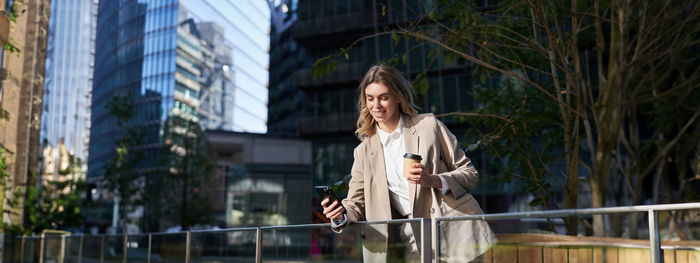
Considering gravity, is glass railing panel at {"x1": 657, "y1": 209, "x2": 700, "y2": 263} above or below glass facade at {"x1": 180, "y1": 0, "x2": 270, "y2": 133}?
below

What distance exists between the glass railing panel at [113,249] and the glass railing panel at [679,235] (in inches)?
314

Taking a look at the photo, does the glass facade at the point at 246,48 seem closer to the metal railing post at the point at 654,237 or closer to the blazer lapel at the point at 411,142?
the blazer lapel at the point at 411,142

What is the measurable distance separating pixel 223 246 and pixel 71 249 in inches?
296

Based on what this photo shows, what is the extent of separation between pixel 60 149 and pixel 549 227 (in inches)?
1058

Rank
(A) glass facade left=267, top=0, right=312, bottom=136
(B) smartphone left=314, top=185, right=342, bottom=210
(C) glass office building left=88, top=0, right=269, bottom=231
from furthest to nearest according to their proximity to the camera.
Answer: (A) glass facade left=267, top=0, right=312, bottom=136 → (C) glass office building left=88, top=0, right=269, bottom=231 → (B) smartphone left=314, top=185, right=342, bottom=210

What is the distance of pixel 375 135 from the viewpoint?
372 centimetres

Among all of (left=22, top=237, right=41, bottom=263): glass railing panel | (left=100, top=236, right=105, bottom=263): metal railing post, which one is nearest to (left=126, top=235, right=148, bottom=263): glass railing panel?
(left=100, top=236, right=105, bottom=263): metal railing post

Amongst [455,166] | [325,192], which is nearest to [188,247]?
[325,192]

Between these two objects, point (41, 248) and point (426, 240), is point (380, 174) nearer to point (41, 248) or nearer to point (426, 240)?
point (426, 240)

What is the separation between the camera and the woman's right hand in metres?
3.57

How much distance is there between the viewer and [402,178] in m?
3.56

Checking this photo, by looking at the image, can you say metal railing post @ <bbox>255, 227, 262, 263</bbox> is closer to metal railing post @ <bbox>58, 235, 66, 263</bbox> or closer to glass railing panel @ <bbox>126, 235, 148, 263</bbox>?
glass railing panel @ <bbox>126, 235, 148, 263</bbox>

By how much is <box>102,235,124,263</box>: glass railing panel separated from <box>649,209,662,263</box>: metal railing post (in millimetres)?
8113

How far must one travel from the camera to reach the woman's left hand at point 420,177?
313cm
